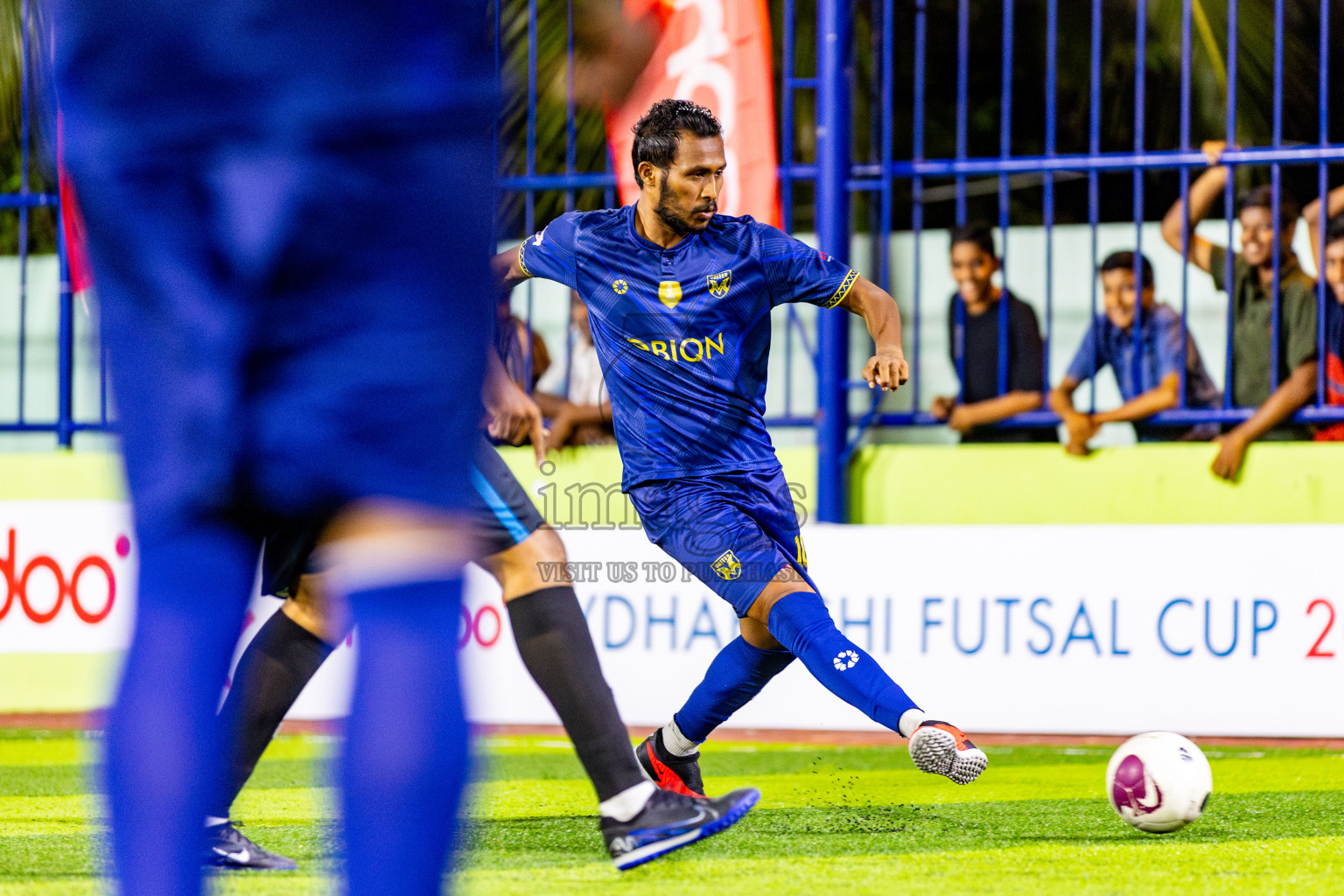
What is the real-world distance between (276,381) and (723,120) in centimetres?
611

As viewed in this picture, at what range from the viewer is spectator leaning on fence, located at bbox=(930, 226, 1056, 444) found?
24.6 ft

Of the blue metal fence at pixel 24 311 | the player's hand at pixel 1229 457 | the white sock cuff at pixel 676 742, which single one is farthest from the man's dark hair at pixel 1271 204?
the blue metal fence at pixel 24 311

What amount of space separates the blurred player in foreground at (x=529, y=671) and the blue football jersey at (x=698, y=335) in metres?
0.73

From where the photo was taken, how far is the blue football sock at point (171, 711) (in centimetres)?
148

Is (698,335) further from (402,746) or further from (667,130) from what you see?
(402,746)

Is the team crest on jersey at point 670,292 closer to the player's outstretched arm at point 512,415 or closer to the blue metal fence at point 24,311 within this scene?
the player's outstretched arm at point 512,415

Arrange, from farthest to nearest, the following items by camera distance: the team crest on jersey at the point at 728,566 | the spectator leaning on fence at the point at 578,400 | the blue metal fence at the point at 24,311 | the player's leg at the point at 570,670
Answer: the blue metal fence at the point at 24,311 → the spectator leaning on fence at the point at 578,400 → the team crest on jersey at the point at 728,566 → the player's leg at the point at 570,670

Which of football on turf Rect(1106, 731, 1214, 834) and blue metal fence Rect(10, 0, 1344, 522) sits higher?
blue metal fence Rect(10, 0, 1344, 522)

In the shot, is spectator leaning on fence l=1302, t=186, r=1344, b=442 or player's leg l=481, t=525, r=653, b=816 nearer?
player's leg l=481, t=525, r=653, b=816

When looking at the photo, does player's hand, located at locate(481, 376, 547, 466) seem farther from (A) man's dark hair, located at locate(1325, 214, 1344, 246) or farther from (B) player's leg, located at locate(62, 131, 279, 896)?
(A) man's dark hair, located at locate(1325, 214, 1344, 246)

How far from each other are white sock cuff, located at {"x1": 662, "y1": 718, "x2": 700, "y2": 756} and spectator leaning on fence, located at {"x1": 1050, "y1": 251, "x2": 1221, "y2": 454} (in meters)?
3.26

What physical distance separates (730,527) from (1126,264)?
3.78 metres

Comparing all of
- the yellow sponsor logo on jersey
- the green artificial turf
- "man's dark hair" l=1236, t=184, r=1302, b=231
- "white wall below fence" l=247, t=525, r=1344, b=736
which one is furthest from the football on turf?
"man's dark hair" l=1236, t=184, r=1302, b=231

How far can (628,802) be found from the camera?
143 inches
